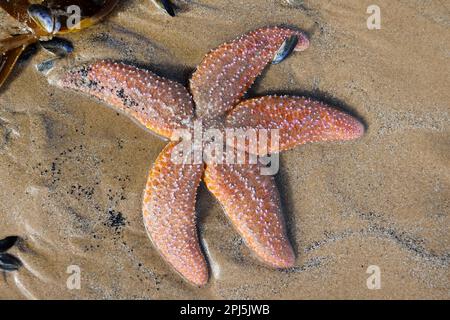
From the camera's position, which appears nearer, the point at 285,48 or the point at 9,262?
the point at 9,262

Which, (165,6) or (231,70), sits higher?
(165,6)

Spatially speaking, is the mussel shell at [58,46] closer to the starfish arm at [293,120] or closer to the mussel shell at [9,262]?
the starfish arm at [293,120]

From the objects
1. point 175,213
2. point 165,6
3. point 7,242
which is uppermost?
point 165,6

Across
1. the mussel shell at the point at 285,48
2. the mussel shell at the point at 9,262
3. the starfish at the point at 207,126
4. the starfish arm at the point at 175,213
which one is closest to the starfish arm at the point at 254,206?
the starfish at the point at 207,126

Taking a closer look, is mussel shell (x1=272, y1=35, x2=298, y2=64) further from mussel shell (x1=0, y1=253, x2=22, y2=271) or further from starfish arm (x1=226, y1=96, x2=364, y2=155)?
mussel shell (x1=0, y1=253, x2=22, y2=271)

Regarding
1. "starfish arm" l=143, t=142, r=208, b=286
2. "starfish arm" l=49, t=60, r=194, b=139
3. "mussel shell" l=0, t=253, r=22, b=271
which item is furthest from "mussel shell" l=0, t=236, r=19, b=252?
"starfish arm" l=49, t=60, r=194, b=139

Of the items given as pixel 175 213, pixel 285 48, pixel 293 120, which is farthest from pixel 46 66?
pixel 293 120

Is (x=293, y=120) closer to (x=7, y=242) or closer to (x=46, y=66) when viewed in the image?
(x=46, y=66)
